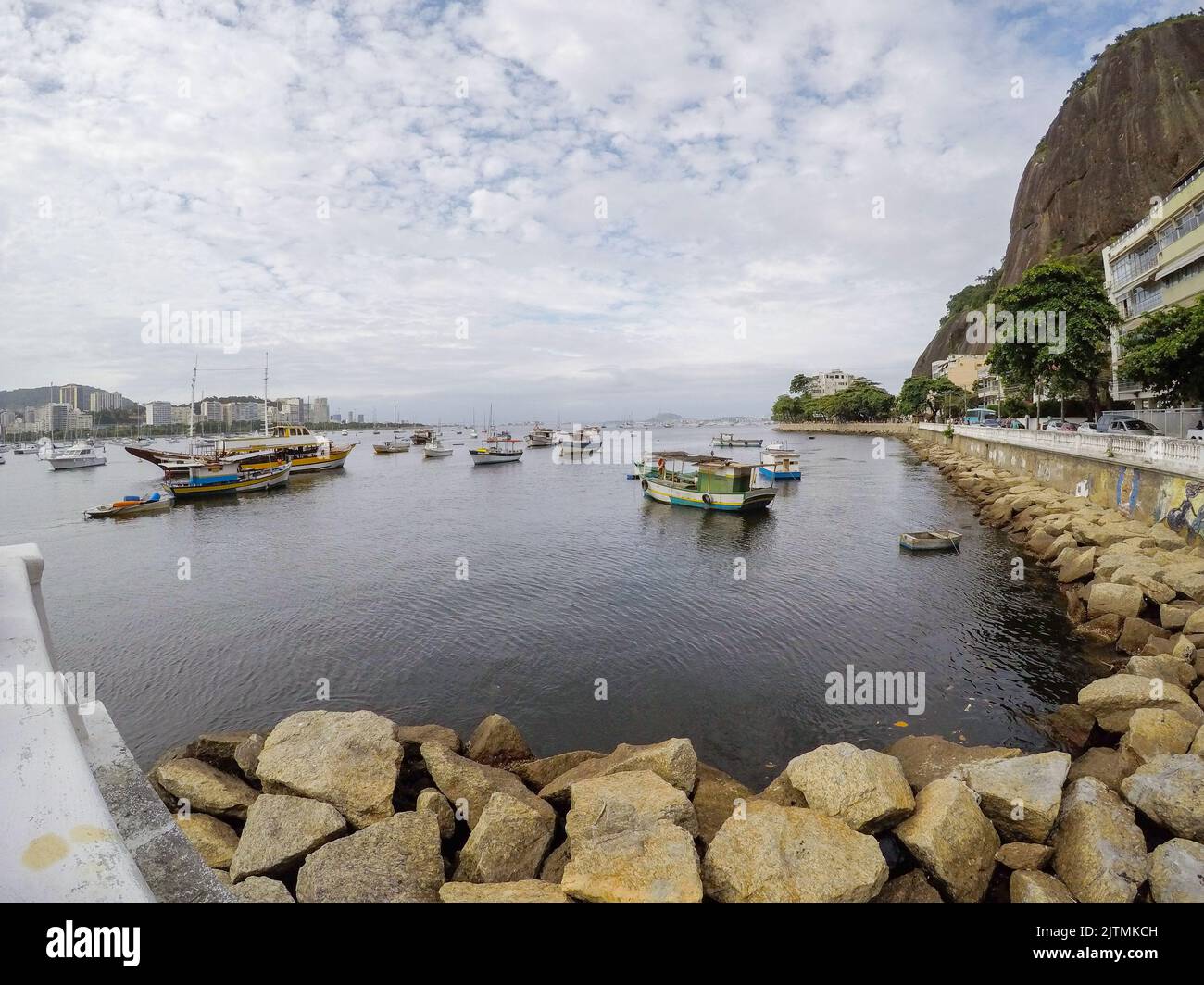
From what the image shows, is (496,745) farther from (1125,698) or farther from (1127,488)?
(1127,488)

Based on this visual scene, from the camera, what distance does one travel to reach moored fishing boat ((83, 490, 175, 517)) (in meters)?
44.5

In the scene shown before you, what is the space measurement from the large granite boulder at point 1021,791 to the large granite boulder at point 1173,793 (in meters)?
0.76

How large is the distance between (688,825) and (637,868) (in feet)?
4.34

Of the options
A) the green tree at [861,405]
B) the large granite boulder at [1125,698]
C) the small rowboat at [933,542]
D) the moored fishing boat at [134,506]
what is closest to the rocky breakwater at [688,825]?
the large granite boulder at [1125,698]

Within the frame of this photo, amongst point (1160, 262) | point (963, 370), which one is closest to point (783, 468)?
point (1160, 262)

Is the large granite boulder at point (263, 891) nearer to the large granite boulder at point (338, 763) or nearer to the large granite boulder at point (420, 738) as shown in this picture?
the large granite boulder at point (338, 763)

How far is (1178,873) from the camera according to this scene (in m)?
6.11

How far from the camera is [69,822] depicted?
2.95m

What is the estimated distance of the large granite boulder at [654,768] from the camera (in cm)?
834

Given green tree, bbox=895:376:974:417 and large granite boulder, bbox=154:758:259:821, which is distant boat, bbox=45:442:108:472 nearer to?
large granite boulder, bbox=154:758:259:821

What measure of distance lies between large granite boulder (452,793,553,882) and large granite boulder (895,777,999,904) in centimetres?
433

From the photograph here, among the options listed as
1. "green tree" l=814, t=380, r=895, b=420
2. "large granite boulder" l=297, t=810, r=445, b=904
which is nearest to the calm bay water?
"large granite boulder" l=297, t=810, r=445, b=904

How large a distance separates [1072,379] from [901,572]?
2802cm
